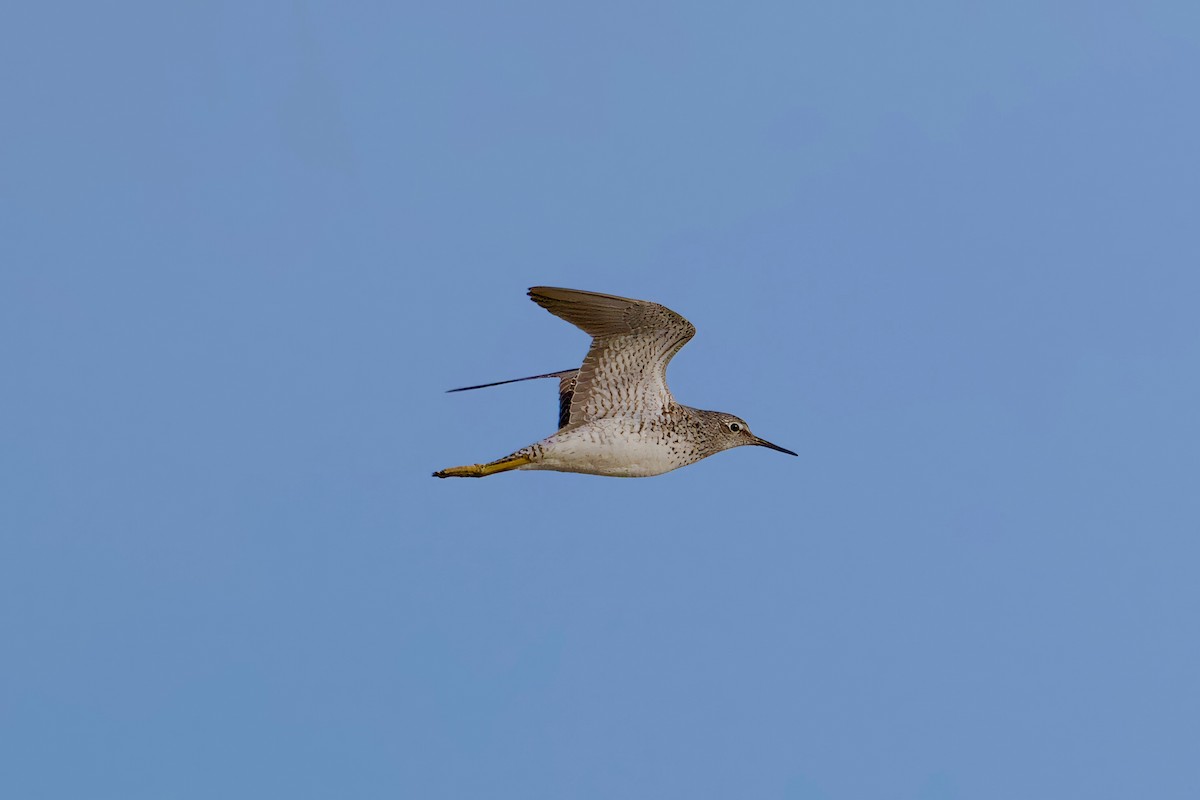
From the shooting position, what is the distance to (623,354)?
17047 mm

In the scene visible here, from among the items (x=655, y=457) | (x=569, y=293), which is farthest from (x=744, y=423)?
(x=569, y=293)

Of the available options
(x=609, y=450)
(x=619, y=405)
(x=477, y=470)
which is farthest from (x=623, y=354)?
(x=477, y=470)

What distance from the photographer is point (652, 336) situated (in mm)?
16922

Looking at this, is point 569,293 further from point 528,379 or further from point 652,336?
point 528,379

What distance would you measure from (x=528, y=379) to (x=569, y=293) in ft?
9.63

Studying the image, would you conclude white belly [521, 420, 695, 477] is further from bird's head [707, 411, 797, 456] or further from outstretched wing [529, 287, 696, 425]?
bird's head [707, 411, 797, 456]

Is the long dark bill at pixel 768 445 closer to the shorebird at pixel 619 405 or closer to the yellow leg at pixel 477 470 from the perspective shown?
the shorebird at pixel 619 405

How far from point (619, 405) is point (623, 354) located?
21.6 inches

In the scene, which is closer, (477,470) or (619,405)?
→ (477,470)

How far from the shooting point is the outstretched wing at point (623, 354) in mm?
16484

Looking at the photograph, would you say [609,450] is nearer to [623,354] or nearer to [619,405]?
[619,405]

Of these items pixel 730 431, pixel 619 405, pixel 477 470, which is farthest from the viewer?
pixel 730 431

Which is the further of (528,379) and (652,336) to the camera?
(528,379)

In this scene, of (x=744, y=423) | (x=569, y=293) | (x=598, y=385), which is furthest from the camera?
(x=744, y=423)
